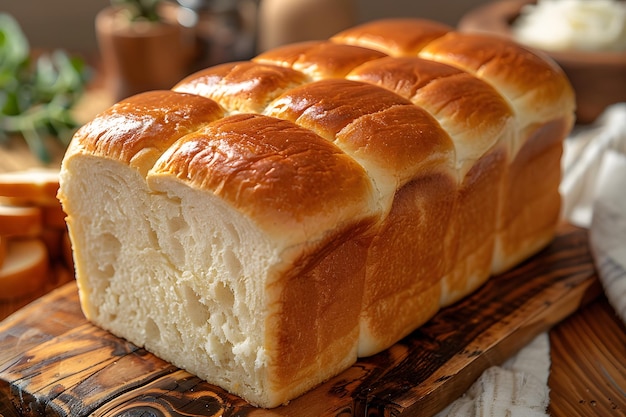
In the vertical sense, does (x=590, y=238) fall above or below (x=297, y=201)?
below

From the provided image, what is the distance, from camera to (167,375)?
1827 millimetres

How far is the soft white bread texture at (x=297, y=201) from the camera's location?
1613 millimetres

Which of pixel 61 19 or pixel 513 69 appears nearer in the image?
pixel 513 69

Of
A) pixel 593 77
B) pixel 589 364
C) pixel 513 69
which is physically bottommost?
pixel 589 364

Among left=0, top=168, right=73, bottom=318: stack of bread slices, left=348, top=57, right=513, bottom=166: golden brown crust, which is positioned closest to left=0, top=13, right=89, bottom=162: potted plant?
left=0, top=168, right=73, bottom=318: stack of bread slices

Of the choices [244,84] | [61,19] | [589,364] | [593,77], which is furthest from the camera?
[61,19]

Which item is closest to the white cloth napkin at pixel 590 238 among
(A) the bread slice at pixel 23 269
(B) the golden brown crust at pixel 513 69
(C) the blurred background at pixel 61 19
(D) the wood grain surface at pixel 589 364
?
(D) the wood grain surface at pixel 589 364

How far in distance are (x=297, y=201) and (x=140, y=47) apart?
1741 millimetres

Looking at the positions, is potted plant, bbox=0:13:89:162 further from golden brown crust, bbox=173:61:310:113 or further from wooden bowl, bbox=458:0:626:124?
wooden bowl, bbox=458:0:626:124

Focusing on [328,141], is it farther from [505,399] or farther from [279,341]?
[505,399]

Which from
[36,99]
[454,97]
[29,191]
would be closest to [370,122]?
[454,97]

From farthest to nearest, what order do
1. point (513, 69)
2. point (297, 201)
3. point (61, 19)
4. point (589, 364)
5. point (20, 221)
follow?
1. point (61, 19)
2. point (20, 221)
3. point (513, 69)
4. point (589, 364)
5. point (297, 201)

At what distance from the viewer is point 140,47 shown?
3096 mm

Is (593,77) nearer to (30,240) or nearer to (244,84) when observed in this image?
(244,84)
